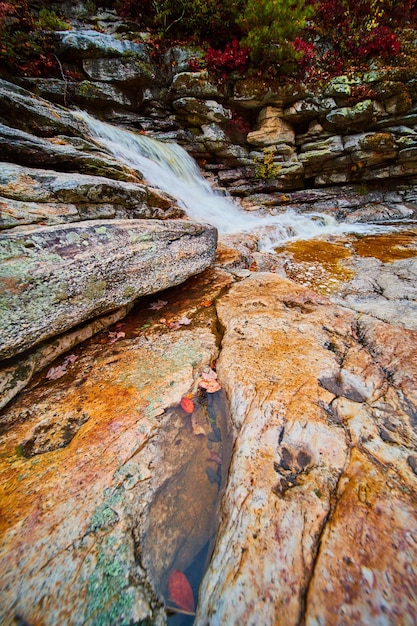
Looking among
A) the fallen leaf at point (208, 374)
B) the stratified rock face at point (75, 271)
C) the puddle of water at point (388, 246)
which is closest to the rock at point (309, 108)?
the puddle of water at point (388, 246)

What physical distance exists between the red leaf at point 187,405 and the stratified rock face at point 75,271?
1443 millimetres

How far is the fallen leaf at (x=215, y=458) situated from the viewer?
1726 millimetres

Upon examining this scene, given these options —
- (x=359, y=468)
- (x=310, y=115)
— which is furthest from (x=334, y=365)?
(x=310, y=115)

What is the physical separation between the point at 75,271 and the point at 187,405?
1.78 meters

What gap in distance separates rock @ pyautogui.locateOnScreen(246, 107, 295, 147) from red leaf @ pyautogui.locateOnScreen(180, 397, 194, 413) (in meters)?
11.7

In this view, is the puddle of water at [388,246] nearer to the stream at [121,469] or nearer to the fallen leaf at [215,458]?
the stream at [121,469]

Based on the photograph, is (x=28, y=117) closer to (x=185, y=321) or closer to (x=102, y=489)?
(x=185, y=321)

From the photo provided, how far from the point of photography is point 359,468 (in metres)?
1.43

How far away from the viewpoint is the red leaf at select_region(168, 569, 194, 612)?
1191 millimetres

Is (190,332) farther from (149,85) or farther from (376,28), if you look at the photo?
(376,28)

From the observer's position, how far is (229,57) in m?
8.91

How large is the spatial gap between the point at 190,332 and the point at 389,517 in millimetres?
2201

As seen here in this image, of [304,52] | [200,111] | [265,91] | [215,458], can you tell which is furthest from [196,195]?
[215,458]

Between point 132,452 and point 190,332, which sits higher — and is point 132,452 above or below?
below
